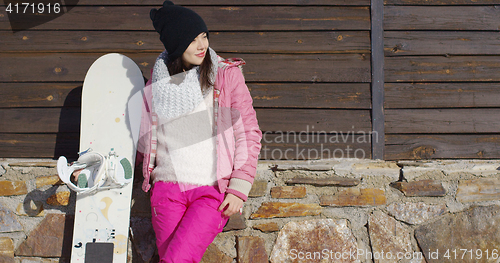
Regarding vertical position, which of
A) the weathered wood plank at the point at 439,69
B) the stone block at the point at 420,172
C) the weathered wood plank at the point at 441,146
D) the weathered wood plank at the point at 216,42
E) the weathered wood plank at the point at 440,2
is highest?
the weathered wood plank at the point at 440,2

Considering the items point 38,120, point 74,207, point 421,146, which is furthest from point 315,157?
point 38,120

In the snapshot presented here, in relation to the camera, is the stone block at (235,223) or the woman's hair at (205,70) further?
the stone block at (235,223)

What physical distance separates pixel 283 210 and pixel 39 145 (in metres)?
1.83

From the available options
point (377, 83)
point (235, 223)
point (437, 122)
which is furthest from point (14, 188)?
point (437, 122)

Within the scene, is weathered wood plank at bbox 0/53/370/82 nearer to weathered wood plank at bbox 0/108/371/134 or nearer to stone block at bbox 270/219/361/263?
weathered wood plank at bbox 0/108/371/134

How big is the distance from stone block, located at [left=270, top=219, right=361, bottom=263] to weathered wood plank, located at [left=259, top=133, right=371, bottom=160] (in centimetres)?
48

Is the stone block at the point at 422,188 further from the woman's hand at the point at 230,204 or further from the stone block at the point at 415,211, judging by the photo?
the woman's hand at the point at 230,204

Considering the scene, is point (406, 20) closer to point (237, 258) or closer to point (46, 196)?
point (237, 258)

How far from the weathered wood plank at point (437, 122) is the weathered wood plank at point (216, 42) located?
0.55 m

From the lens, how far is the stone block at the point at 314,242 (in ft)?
6.45

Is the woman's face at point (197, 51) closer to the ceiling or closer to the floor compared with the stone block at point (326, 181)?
closer to the ceiling

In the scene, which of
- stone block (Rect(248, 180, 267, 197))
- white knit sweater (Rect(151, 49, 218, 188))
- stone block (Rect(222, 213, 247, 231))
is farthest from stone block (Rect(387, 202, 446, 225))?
white knit sweater (Rect(151, 49, 218, 188))

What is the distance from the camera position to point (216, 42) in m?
2.27

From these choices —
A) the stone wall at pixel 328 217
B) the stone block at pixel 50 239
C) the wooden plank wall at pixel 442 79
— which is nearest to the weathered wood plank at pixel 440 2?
the wooden plank wall at pixel 442 79
